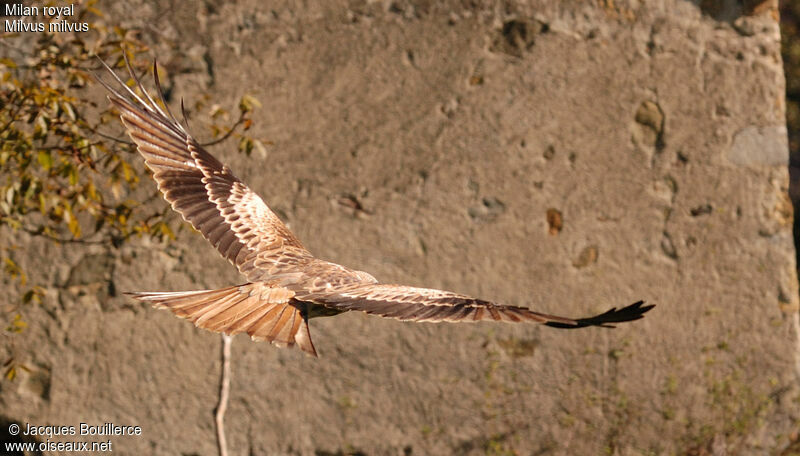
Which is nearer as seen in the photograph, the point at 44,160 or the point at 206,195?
the point at 206,195

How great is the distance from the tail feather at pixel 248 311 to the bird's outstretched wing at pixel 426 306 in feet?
0.31

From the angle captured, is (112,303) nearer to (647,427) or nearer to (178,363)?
(178,363)

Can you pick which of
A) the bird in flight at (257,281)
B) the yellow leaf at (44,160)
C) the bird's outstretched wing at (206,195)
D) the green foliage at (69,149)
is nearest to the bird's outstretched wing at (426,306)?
the bird in flight at (257,281)

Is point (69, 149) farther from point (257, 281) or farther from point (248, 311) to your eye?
point (248, 311)

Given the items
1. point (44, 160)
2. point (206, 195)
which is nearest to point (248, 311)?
point (206, 195)

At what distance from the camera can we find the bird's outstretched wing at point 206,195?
11.8ft

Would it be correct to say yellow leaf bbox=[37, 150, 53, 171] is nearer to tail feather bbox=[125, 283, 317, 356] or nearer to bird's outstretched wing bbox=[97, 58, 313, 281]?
bird's outstretched wing bbox=[97, 58, 313, 281]

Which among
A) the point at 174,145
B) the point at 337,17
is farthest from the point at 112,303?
the point at 337,17

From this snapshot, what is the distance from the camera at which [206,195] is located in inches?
150

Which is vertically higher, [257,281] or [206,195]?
[206,195]

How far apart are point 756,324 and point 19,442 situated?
3.56m

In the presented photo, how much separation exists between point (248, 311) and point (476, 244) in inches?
75.2

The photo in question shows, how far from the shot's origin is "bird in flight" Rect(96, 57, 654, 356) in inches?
113

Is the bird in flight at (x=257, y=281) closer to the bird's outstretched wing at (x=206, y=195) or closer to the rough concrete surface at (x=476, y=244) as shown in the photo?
the bird's outstretched wing at (x=206, y=195)
